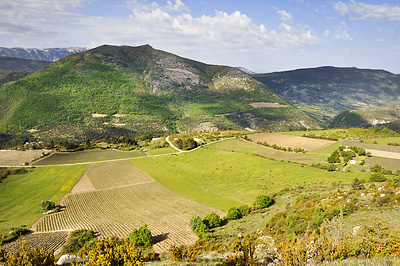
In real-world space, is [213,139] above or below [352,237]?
below

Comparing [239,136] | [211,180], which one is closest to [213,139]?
[239,136]

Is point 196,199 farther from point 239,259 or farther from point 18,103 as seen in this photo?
point 18,103

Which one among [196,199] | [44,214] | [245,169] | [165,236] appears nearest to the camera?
[165,236]

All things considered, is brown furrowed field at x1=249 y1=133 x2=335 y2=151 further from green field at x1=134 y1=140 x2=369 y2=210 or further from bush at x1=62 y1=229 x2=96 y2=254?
bush at x1=62 y1=229 x2=96 y2=254

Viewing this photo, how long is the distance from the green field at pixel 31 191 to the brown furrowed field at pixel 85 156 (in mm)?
7404

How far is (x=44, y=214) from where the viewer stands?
4494 cm

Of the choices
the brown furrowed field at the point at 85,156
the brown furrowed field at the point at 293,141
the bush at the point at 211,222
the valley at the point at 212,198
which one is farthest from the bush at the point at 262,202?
the brown furrowed field at the point at 85,156

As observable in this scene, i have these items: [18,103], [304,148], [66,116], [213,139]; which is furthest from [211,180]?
[18,103]

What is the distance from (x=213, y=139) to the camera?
364 feet

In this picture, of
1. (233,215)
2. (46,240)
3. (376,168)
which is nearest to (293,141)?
(376,168)

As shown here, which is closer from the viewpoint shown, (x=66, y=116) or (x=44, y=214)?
(x=44, y=214)

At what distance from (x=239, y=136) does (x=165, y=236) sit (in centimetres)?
8287

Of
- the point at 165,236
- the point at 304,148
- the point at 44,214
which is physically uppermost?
the point at 304,148

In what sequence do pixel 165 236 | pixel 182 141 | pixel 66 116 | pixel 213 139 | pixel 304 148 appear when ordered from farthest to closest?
pixel 66 116 → pixel 213 139 → pixel 182 141 → pixel 304 148 → pixel 165 236
